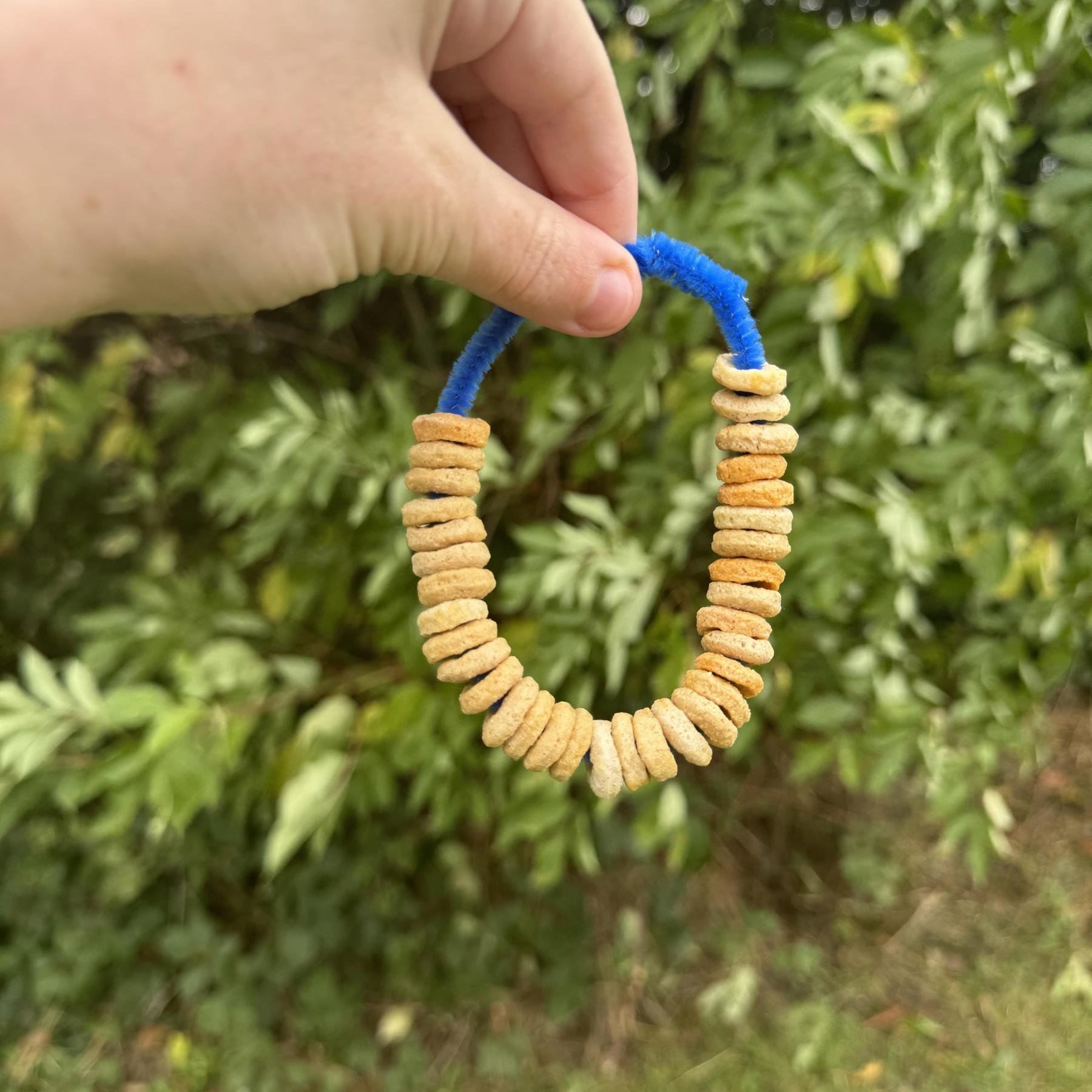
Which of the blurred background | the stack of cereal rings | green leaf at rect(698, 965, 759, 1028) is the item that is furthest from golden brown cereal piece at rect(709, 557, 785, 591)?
green leaf at rect(698, 965, 759, 1028)

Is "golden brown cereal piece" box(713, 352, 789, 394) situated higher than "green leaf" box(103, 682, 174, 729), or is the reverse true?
"golden brown cereal piece" box(713, 352, 789, 394)

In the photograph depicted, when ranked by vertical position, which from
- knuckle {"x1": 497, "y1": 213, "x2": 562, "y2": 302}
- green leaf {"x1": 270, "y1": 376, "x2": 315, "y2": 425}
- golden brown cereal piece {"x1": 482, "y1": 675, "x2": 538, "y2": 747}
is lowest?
green leaf {"x1": 270, "y1": 376, "x2": 315, "y2": 425}

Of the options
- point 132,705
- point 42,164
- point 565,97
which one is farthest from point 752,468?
point 132,705

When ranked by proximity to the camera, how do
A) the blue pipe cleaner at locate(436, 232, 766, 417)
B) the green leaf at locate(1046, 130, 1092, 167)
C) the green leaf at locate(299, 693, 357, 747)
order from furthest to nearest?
the green leaf at locate(299, 693, 357, 747)
the green leaf at locate(1046, 130, 1092, 167)
the blue pipe cleaner at locate(436, 232, 766, 417)

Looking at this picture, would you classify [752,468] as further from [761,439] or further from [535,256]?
[535,256]

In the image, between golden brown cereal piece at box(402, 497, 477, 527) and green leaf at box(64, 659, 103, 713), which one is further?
green leaf at box(64, 659, 103, 713)

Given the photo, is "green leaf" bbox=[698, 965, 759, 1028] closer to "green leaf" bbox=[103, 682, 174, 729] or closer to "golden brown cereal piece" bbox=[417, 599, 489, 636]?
"green leaf" bbox=[103, 682, 174, 729]

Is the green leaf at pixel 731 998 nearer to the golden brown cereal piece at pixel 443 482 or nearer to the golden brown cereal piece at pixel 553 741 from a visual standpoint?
the golden brown cereal piece at pixel 553 741
